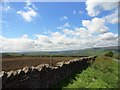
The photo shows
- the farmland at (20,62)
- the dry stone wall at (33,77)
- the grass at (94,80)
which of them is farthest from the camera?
the farmland at (20,62)

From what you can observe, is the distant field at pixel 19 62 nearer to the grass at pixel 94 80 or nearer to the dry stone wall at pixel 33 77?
the grass at pixel 94 80

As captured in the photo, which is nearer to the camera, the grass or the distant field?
the grass

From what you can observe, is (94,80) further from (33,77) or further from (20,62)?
(20,62)

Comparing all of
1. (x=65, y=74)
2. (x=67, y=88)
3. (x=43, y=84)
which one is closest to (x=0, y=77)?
(x=43, y=84)

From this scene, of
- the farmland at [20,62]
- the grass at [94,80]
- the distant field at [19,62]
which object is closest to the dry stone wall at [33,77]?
the grass at [94,80]

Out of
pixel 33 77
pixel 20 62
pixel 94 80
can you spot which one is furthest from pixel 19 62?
pixel 33 77

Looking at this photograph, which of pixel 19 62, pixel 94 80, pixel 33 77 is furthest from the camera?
pixel 19 62

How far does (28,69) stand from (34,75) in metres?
0.56

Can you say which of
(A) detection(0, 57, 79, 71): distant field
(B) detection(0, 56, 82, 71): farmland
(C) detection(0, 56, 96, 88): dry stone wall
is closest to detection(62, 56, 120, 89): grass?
(C) detection(0, 56, 96, 88): dry stone wall

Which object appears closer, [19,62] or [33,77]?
[33,77]

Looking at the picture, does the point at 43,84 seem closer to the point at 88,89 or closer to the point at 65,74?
the point at 88,89

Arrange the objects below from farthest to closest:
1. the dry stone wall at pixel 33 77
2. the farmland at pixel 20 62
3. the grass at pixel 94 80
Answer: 1. the farmland at pixel 20 62
2. the grass at pixel 94 80
3. the dry stone wall at pixel 33 77

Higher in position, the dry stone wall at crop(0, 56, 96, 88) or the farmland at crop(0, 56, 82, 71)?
the dry stone wall at crop(0, 56, 96, 88)

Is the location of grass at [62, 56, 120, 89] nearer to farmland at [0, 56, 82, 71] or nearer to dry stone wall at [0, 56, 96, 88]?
dry stone wall at [0, 56, 96, 88]
